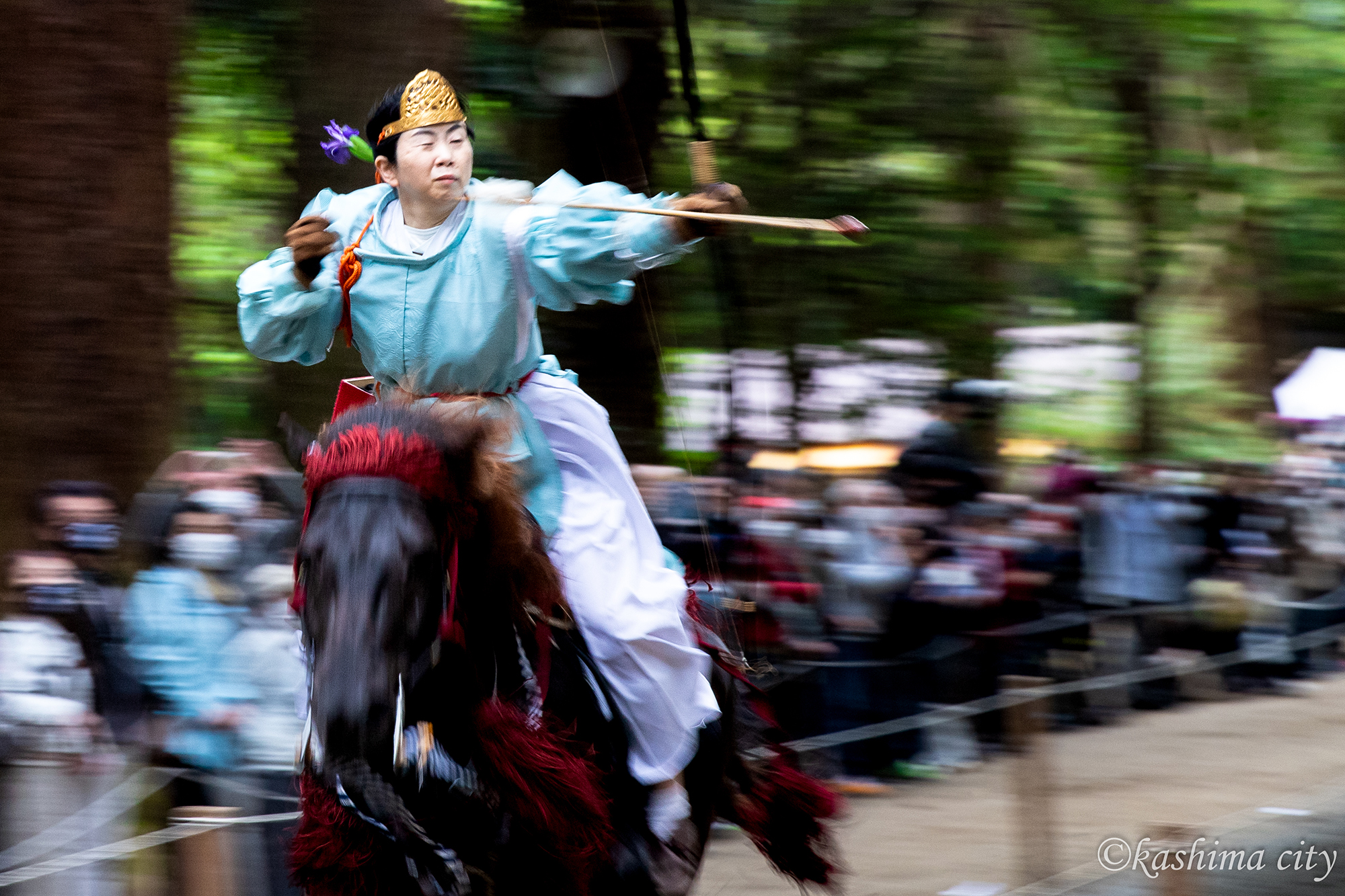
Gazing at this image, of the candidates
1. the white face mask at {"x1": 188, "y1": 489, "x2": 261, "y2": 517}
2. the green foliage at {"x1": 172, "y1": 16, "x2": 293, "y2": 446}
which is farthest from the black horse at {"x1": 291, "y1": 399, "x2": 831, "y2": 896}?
the green foliage at {"x1": 172, "y1": 16, "x2": 293, "y2": 446}

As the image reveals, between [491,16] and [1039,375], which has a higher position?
[491,16]

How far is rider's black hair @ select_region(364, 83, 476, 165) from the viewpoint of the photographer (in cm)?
341

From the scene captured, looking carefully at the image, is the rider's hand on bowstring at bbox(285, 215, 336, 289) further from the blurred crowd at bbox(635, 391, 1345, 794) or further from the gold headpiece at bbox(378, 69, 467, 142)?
the blurred crowd at bbox(635, 391, 1345, 794)

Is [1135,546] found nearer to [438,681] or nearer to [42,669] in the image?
[42,669]

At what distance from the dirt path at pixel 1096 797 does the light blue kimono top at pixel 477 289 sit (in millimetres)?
3235

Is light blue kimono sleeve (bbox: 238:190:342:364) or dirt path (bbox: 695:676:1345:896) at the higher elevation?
light blue kimono sleeve (bbox: 238:190:342:364)

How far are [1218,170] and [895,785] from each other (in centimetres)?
402

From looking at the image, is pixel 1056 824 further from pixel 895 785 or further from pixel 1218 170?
pixel 1218 170

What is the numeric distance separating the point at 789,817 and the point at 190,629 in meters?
1.93

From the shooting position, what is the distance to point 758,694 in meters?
4.55

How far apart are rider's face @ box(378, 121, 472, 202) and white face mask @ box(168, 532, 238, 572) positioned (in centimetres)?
189

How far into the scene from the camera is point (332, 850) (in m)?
2.96

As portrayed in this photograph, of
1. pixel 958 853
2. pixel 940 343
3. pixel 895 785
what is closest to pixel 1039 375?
pixel 940 343

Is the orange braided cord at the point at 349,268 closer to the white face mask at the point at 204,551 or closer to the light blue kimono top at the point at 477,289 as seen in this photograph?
the light blue kimono top at the point at 477,289
